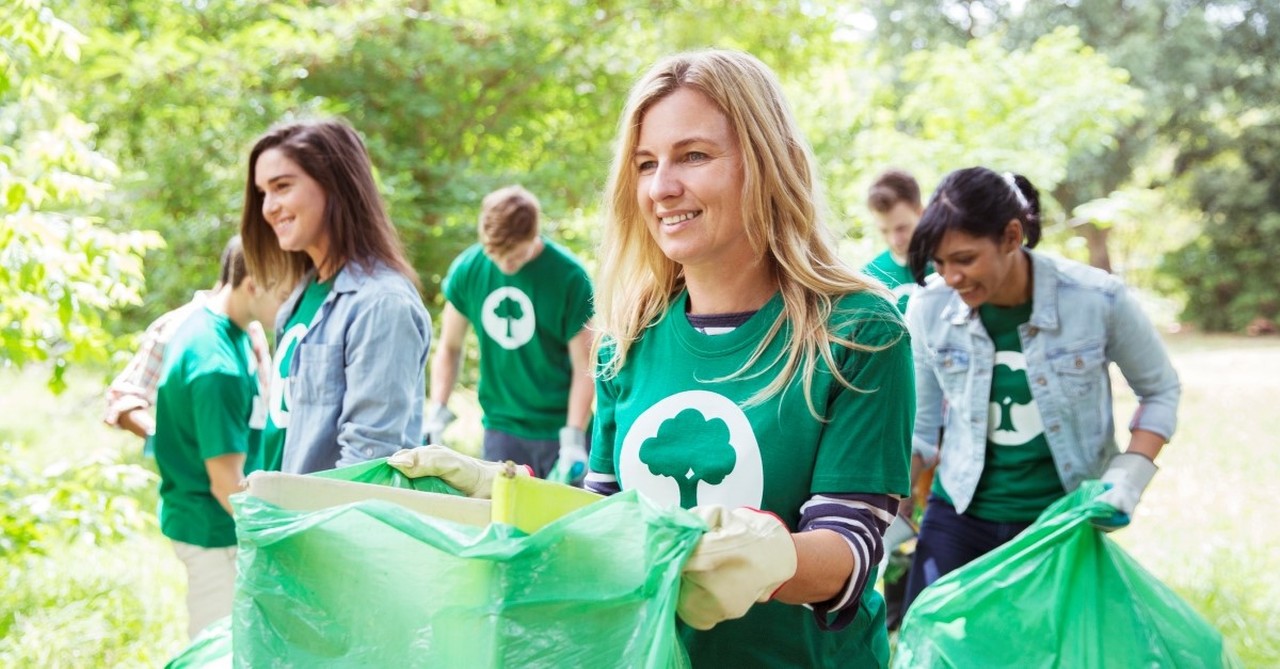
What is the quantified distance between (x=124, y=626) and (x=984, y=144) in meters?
8.41

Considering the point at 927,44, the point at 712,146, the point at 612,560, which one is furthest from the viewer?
the point at 927,44

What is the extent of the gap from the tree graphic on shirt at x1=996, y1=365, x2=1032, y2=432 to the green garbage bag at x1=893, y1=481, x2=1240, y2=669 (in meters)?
0.79

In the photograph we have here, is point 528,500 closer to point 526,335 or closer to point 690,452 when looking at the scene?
point 690,452

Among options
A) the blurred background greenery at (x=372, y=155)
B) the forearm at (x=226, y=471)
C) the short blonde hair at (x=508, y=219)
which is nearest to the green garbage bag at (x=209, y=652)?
the forearm at (x=226, y=471)

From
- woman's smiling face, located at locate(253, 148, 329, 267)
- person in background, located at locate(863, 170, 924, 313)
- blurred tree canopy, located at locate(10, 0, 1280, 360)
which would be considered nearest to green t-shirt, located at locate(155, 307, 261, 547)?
→ woman's smiling face, located at locate(253, 148, 329, 267)

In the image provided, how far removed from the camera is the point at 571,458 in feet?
16.0

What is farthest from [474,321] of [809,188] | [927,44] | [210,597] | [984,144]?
[927,44]

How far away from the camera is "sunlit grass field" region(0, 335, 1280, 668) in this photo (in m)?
4.34

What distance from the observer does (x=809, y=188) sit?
5.67 feet

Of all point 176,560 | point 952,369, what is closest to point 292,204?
point 952,369

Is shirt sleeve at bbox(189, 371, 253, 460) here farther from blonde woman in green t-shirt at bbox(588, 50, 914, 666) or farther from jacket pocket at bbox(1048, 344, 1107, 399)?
jacket pocket at bbox(1048, 344, 1107, 399)

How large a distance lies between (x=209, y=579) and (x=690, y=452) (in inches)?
84.5

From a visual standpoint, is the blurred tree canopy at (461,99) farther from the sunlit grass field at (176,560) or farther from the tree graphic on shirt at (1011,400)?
the tree graphic on shirt at (1011,400)

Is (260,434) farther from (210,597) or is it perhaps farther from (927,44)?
(927,44)
